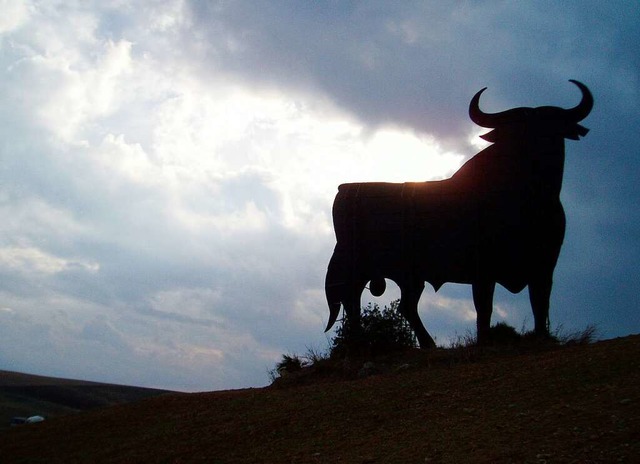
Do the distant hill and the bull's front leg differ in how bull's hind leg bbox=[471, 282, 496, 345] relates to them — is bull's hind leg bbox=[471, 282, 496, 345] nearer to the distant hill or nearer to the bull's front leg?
the bull's front leg

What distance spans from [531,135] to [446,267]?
8.40 ft

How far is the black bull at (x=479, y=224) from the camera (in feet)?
34.6

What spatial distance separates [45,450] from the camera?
961 cm

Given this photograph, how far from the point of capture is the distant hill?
18.7 m

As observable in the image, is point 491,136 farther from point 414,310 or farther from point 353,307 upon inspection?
point 353,307

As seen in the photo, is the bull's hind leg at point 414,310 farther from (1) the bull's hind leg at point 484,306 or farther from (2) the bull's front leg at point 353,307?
(1) the bull's hind leg at point 484,306

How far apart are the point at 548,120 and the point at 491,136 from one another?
3.07ft

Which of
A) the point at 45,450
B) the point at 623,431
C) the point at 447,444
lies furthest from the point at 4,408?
the point at 623,431

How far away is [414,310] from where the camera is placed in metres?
11.5

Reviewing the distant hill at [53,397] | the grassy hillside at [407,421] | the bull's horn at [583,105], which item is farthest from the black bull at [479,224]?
the distant hill at [53,397]

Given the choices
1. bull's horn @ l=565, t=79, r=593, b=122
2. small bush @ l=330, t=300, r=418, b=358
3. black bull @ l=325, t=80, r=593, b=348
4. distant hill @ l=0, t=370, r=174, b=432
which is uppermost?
bull's horn @ l=565, t=79, r=593, b=122

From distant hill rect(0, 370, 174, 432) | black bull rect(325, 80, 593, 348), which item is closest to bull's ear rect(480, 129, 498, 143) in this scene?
black bull rect(325, 80, 593, 348)

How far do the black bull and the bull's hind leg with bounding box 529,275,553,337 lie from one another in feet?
0.05

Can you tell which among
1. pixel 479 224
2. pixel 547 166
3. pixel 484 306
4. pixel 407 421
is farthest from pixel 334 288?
pixel 407 421
